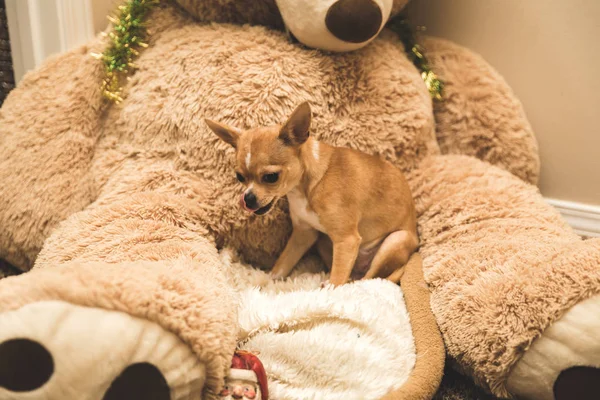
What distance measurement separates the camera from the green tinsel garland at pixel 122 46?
128cm

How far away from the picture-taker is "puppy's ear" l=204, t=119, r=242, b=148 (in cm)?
106

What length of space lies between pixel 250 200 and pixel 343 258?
0.27 meters

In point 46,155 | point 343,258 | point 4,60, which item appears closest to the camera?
point 343,258

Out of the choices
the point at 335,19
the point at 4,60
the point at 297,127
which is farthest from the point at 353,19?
the point at 4,60

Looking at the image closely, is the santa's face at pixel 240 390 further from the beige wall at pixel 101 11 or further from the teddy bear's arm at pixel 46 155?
the beige wall at pixel 101 11

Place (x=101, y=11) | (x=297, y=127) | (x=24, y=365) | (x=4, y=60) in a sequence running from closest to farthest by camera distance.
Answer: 1. (x=24, y=365)
2. (x=297, y=127)
3. (x=101, y=11)
4. (x=4, y=60)

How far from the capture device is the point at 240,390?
766 mm

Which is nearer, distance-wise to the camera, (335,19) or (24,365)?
(24,365)

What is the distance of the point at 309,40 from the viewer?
1.19 meters

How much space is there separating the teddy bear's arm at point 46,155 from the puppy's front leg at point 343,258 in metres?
0.63

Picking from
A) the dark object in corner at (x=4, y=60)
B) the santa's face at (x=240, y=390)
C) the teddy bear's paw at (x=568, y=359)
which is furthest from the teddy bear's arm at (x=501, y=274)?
the dark object in corner at (x=4, y=60)

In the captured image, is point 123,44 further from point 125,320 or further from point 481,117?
point 481,117

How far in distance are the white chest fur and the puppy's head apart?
0.30 ft

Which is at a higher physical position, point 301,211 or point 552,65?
point 552,65
